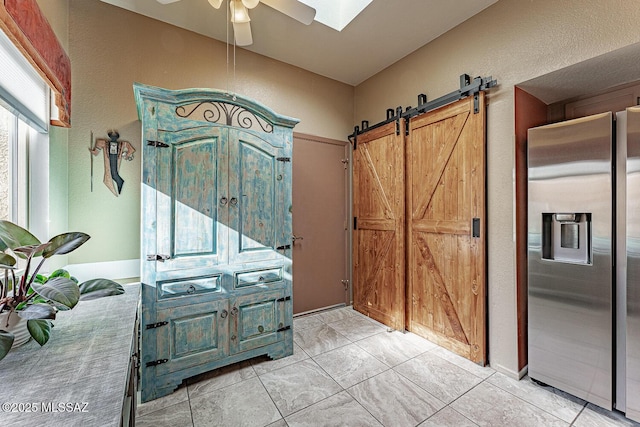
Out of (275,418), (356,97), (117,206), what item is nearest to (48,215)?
(117,206)

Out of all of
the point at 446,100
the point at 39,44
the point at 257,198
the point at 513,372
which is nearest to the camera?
the point at 39,44

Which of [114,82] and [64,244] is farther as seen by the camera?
[114,82]

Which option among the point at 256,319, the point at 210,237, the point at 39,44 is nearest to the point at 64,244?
the point at 210,237

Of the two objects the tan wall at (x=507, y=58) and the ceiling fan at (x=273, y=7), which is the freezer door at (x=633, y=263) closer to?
the tan wall at (x=507, y=58)

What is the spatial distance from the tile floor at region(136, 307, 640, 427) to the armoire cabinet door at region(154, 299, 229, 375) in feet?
0.70

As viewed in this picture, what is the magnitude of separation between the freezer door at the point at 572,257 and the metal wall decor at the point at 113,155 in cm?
329

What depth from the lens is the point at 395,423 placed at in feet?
5.44

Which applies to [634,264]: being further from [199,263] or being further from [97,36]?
[97,36]

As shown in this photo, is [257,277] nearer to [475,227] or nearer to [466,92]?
[475,227]

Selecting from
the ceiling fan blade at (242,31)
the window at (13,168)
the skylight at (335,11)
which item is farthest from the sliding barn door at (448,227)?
the window at (13,168)

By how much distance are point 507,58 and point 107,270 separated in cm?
369

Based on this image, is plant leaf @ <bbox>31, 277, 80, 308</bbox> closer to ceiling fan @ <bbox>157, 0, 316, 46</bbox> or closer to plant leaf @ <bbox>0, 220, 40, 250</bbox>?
plant leaf @ <bbox>0, 220, 40, 250</bbox>

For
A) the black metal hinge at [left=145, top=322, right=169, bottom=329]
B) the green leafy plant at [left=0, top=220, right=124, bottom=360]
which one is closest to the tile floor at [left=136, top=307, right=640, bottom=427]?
the black metal hinge at [left=145, top=322, right=169, bottom=329]

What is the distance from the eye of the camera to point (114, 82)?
2.26m
